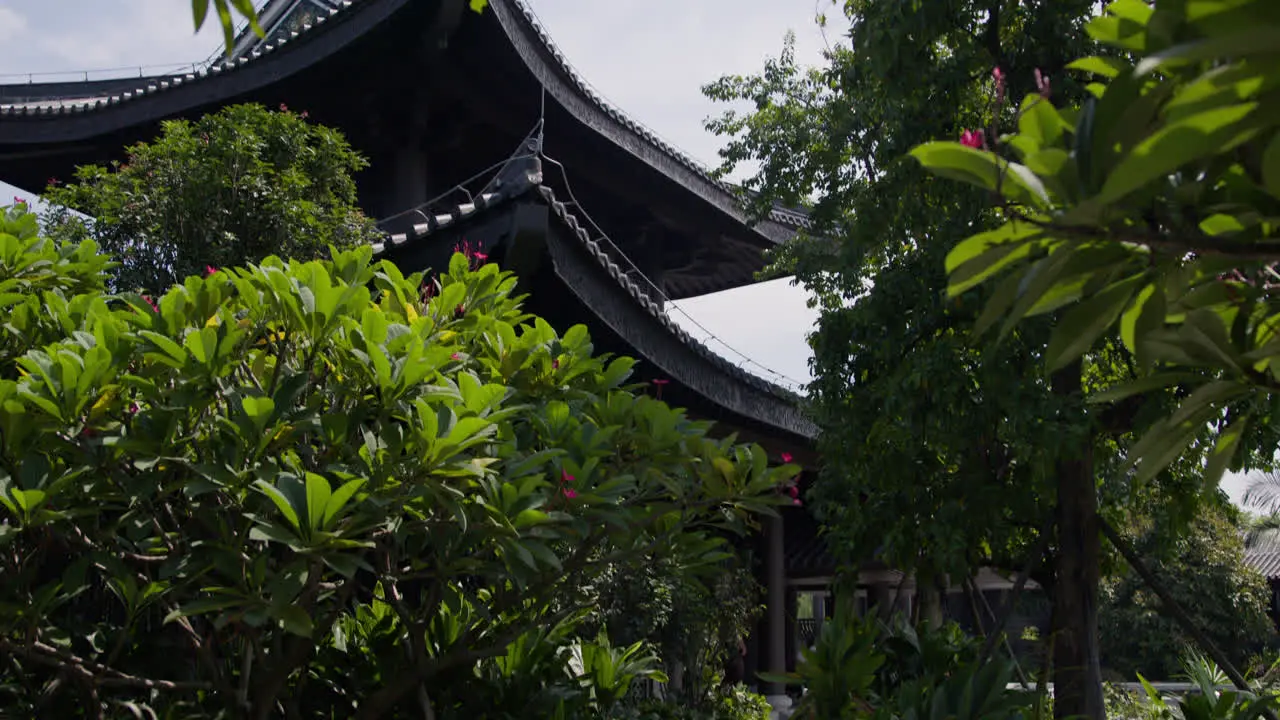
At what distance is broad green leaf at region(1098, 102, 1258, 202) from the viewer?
0.84 m

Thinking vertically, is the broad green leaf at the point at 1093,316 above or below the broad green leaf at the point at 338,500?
above

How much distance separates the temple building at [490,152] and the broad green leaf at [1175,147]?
208 inches

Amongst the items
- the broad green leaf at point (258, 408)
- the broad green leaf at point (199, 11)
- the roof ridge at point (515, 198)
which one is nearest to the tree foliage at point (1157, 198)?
the broad green leaf at point (199, 11)

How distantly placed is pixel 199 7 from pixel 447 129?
7976 mm

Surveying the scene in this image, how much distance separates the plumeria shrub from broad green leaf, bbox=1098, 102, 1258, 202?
1.76 metres

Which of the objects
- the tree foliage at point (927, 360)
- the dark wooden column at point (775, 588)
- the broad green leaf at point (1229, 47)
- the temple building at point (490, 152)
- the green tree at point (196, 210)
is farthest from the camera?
the dark wooden column at point (775, 588)

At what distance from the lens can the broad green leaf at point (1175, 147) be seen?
0.84 metres

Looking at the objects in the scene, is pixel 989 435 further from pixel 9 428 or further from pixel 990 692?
pixel 9 428

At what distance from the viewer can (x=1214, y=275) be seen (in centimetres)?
117

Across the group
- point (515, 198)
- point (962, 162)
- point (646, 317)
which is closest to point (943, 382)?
point (962, 162)

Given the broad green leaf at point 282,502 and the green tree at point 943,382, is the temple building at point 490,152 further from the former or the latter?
the broad green leaf at point 282,502

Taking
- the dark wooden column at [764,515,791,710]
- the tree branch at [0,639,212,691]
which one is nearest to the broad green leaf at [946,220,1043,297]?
the tree branch at [0,639,212,691]

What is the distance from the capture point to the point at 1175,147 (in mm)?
838

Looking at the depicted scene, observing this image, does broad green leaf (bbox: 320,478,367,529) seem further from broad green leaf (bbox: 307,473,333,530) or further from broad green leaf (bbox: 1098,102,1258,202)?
broad green leaf (bbox: 1098,102,1258,202)
